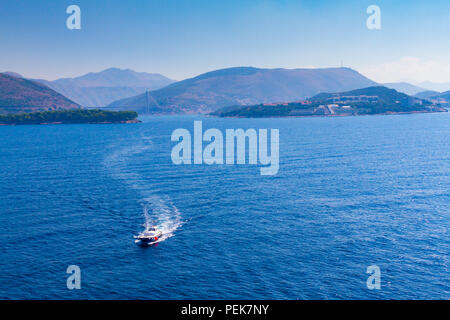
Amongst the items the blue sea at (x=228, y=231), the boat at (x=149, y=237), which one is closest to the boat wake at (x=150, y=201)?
the blue sea at (x=228, y=231)

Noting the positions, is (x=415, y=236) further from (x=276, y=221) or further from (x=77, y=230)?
(x=77, y=230)

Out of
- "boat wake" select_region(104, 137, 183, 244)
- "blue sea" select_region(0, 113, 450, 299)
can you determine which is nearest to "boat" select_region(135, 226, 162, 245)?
"boat wake" select_region(104, 137, 183, 244)

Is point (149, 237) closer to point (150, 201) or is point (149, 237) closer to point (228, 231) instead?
point (228, 231)

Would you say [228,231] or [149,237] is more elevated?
[149,237]

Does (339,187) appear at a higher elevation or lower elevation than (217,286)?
higher

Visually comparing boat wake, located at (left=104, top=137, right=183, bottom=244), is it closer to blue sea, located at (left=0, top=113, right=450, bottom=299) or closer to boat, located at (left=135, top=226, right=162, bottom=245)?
blue sea, located at (left=0, top=113, right=450, bottom=299)

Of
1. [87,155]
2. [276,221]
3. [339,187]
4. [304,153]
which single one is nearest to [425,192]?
[339,187]

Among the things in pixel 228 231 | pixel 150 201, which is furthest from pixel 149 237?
pixel 150 201
